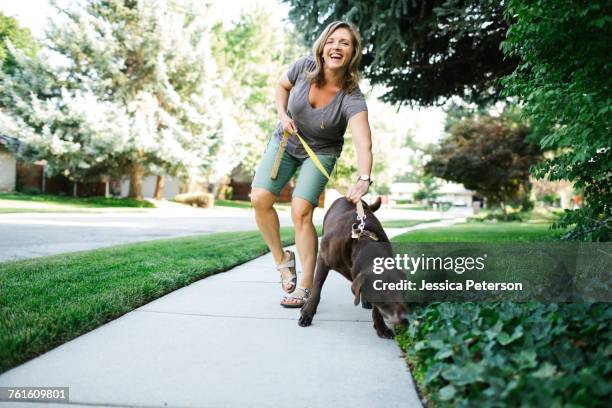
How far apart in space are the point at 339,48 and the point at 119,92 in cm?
2264

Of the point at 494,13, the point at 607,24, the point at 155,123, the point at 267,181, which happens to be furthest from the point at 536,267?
the point at 155,123

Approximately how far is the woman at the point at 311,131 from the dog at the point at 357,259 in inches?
8.1

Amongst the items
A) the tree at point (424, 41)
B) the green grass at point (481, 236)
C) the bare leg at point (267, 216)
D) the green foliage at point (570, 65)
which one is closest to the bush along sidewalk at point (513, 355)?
the green foliage at point (570, 65)

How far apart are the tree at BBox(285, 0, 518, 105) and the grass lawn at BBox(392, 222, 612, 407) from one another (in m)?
3.44

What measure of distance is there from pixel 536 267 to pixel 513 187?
1925 centimetres

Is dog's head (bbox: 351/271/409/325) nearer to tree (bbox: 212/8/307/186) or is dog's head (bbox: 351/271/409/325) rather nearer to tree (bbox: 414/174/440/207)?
tree (bbox: 212/8/307/186)

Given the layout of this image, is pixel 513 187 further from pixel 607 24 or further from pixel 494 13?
pixel 607 24

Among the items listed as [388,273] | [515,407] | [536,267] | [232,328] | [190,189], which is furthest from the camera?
[190,189]

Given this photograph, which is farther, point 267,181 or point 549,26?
point 267,181

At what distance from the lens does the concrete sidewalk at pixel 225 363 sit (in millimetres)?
2080

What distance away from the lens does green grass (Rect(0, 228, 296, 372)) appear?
2619 mm

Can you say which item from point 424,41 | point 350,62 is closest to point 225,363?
point 350,62

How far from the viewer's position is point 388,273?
2729 mm

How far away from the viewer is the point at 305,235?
386 cm
